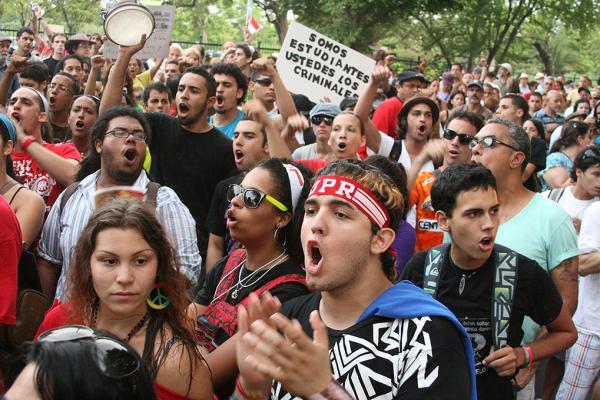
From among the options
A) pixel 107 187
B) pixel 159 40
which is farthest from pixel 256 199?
pixel 159 40

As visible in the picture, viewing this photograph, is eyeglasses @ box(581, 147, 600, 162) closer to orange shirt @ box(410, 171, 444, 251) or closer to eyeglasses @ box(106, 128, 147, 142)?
orange shirt @ box(410, 171, 444, 251)

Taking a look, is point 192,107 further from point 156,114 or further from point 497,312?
point 497,312

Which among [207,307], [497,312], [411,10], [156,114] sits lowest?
[207,307]

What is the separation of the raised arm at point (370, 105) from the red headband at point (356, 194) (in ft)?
12.1

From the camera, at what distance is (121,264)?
10.2ft

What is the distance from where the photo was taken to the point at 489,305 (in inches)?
150

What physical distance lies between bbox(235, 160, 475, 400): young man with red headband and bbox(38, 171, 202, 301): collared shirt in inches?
64.8

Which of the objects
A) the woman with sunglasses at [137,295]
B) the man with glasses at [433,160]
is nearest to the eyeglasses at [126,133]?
the woman with sunglasses at [137,295]

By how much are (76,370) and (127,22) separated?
193 inches

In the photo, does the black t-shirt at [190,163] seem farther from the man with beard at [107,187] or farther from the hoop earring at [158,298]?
the hoop earring at [158,298]

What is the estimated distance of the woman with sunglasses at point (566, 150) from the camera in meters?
8.26

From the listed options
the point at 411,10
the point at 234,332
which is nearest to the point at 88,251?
the point at 234,332

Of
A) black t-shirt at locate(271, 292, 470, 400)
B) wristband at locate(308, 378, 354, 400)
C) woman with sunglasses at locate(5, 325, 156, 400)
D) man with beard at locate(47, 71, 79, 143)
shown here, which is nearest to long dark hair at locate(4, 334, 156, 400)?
woman with sunglasses at locate(5, 325, 156, 400)

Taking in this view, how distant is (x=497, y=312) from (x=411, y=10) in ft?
74.9
